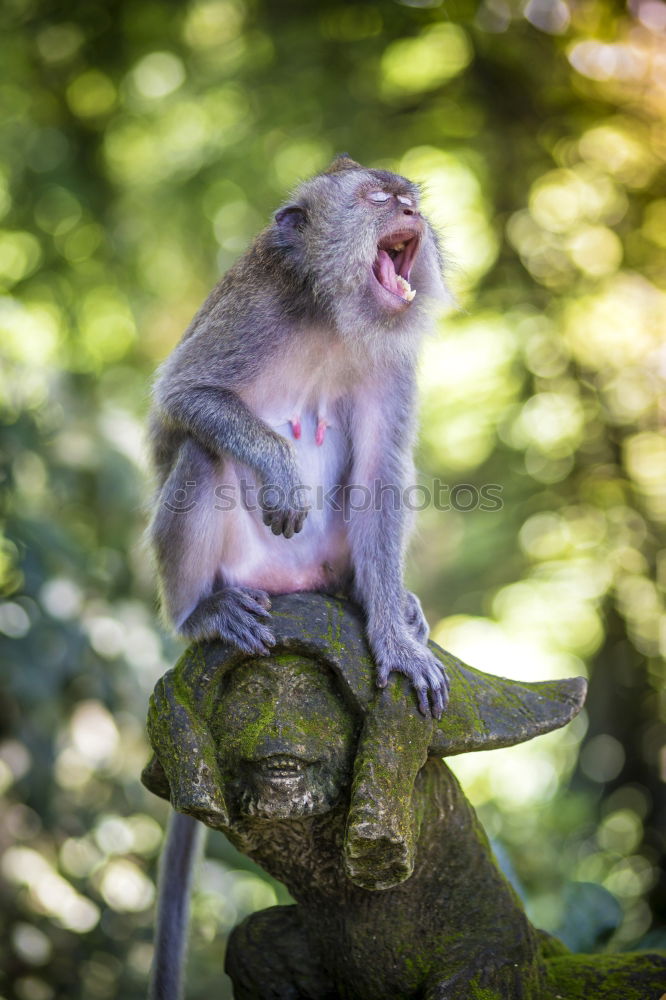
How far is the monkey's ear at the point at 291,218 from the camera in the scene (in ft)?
10.8

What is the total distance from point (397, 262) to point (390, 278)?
0.40 ft

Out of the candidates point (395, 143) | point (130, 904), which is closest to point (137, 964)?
point (130, 904)

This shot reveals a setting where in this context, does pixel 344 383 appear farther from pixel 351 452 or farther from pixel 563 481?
pixel 563 481

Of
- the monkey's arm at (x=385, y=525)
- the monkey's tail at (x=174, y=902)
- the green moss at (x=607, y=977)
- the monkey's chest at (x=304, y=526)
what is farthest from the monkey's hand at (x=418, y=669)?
the monkey's tail at (x=174, y=902)

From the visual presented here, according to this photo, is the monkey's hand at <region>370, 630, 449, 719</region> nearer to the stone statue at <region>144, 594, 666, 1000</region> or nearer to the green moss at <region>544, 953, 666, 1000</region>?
the stone statue at <region>144, 594, 666, 1000</region>

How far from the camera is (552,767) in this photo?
7512 millimetres

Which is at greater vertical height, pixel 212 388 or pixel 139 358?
pixel 139 358

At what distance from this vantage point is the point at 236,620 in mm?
2664

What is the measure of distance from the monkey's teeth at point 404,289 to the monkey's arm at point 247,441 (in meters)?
0.63

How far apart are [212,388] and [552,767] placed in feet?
17.6

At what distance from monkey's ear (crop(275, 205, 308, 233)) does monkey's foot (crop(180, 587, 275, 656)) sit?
48.5 inches

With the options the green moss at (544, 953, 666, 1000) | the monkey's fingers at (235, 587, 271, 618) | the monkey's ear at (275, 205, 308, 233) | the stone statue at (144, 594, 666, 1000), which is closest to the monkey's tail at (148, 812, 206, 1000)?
the stone statue at (144, 594, 666, 1000)

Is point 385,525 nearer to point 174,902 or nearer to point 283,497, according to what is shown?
point 283,497

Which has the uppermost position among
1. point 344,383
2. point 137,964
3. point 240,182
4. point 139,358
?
point 240,182
